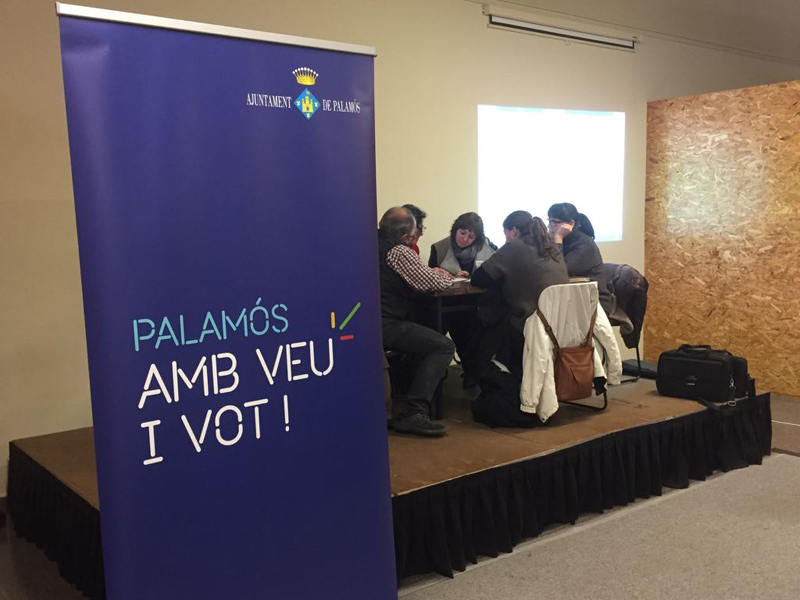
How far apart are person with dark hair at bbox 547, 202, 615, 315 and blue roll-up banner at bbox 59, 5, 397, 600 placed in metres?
2.48

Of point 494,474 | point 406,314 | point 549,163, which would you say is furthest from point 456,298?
point 549,163

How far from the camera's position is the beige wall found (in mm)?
3348

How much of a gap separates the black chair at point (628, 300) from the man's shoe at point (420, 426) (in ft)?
5.40

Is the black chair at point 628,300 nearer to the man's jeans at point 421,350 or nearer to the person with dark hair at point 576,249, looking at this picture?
the person with dark hair at point 576,249

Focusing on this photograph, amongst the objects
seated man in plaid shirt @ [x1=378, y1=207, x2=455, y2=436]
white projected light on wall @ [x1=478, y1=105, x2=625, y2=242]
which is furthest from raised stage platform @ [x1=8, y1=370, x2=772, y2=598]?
white projected light on wall @ [x1=478, y1=105, x2=625, y2=242]

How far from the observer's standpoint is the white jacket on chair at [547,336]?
10.5ft

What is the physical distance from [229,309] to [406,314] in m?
1.78

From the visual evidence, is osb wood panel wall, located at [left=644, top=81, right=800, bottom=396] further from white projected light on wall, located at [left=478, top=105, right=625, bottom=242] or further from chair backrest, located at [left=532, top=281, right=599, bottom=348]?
chair backrest, located at [left=532, top=281, right=599, bottom=348]

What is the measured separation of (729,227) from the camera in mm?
5254

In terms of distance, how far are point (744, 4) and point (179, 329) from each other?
643 cm

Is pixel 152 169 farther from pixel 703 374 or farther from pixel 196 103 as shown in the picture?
pixel 703 374

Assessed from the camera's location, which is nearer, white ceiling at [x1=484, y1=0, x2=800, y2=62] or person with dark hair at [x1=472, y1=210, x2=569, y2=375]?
person with dark hair at [x1=472, y1=210, x2=569, y2=375]

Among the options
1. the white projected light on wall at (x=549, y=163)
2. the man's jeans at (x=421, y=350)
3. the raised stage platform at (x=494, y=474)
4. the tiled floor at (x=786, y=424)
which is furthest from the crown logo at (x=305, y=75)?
the white projected light on wall at (x=549, y=163)

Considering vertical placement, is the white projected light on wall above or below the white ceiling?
below
